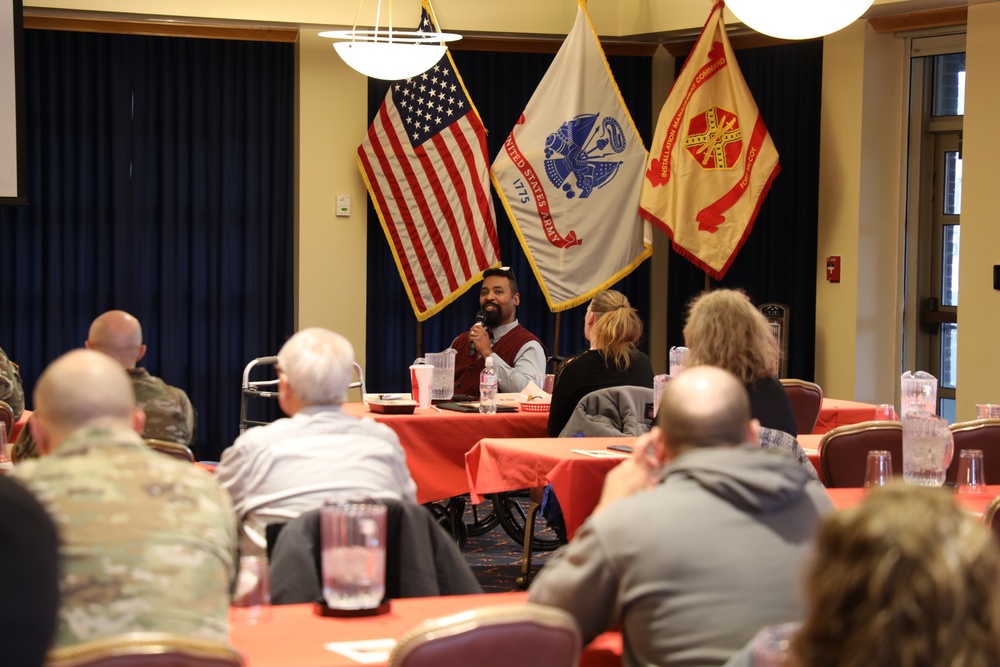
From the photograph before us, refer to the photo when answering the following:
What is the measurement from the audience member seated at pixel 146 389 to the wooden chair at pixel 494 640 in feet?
8.25

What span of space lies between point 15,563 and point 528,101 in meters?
7.27

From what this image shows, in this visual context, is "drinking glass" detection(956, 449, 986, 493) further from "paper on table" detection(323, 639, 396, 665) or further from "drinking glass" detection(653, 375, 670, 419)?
"paper on table" detection(323, 639, 396, 665)

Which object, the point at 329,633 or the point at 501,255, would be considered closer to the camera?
the point at 329,633

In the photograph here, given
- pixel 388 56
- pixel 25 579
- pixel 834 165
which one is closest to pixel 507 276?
pixel 388 56

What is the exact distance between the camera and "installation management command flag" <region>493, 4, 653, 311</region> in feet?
27.8

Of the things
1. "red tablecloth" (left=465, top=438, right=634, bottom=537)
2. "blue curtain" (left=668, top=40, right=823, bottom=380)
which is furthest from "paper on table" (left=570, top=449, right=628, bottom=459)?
"blue curtain" (left=668, top=40, right=823, bottom=380)

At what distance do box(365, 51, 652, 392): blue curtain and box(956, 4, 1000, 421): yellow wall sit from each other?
251 cm

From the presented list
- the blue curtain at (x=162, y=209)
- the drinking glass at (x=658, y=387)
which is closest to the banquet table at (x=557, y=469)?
the drinking glass at (x=658, y=387)

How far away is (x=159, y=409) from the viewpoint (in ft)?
14.2

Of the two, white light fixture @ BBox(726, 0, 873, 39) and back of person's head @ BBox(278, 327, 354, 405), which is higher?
white light fixture @ BBox(726, 0, 873, 39)

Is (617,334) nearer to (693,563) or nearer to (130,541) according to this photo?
(693,563)

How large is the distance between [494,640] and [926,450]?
93.5 inches

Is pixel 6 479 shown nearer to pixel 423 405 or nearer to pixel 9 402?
pixel 9 402

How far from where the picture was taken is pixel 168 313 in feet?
28.1
